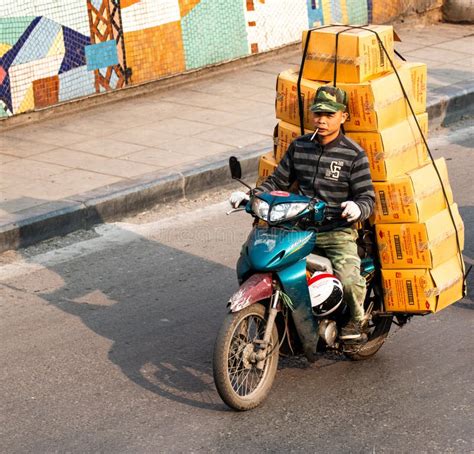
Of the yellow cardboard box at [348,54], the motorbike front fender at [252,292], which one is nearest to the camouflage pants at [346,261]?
the motorbike front fender at [252,292]

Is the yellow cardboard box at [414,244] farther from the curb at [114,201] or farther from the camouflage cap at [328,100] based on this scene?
the curb at [114,201]

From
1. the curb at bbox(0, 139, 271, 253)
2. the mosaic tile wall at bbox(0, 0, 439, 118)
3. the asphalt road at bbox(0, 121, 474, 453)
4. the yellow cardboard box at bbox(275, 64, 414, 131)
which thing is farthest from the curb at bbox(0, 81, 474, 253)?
the yellow cardboard box at bbox(275, 64, 414, 131)

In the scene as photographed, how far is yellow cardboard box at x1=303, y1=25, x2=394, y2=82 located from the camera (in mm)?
6770


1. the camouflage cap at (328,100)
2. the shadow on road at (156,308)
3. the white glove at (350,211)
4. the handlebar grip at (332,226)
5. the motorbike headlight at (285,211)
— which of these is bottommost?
the shadow on road at (156,308)

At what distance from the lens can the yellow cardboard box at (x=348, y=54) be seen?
677cm

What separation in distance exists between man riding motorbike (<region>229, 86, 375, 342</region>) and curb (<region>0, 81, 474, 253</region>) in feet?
10.7

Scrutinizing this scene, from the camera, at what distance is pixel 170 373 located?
6.93 m

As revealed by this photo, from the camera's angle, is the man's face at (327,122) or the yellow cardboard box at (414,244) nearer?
the man's face at (327,122)

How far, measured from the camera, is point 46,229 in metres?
9.63

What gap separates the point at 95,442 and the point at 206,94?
8.52 m

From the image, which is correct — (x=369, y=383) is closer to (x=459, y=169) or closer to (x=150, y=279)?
(x=150, y=279)

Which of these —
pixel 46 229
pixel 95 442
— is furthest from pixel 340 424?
pixel 46 229

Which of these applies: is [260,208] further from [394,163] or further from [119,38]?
[119,38]

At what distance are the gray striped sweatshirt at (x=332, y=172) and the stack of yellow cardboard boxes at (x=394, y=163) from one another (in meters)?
0.20
